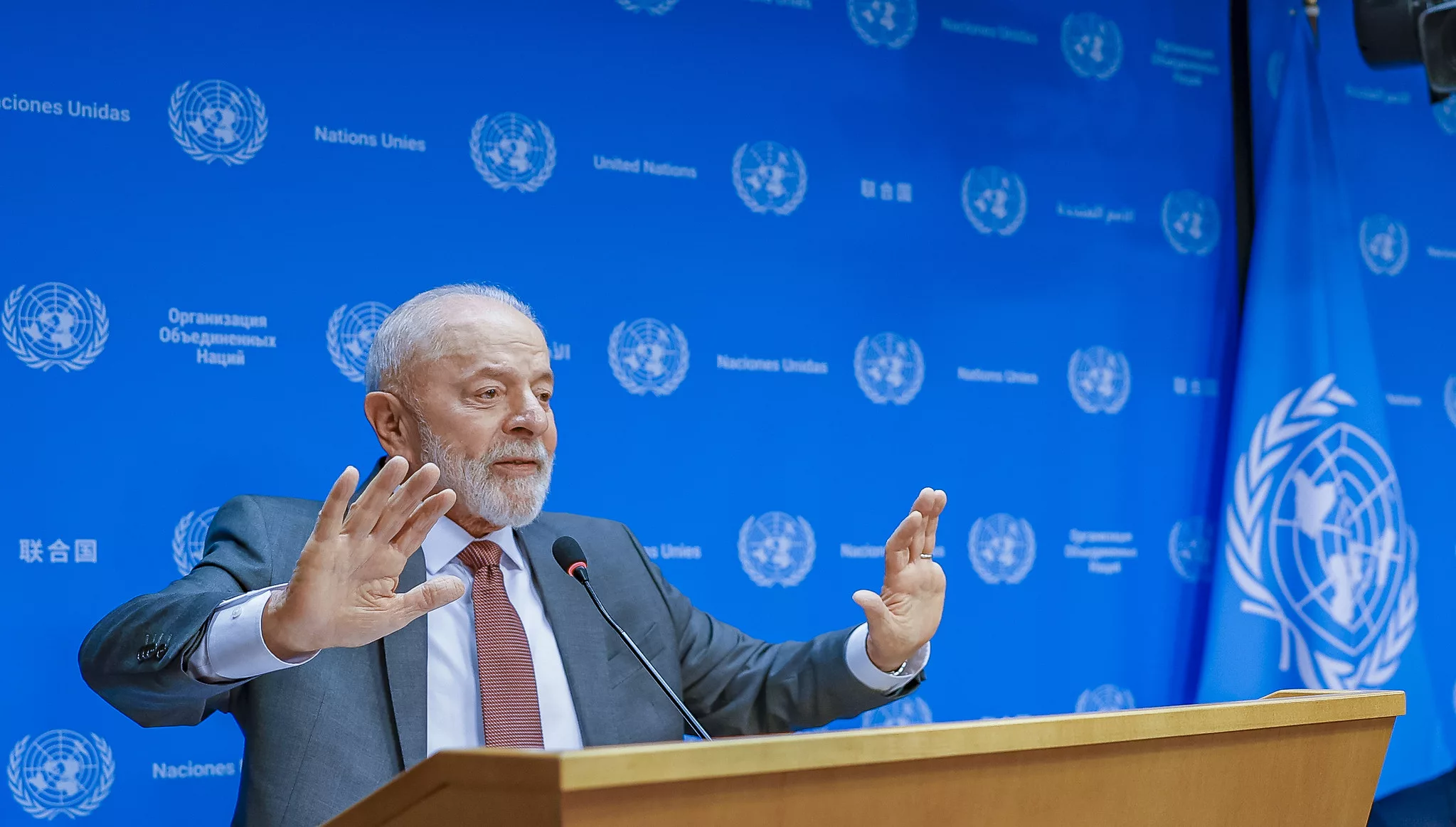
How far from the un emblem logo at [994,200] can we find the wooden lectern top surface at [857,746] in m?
2.55

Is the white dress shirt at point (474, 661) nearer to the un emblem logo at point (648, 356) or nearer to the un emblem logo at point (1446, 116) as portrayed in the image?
the un emblem logo at point (648, 356)

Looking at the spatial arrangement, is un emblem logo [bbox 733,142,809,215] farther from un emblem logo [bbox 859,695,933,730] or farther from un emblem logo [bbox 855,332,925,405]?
un emblem logo [bbox 859,695,933,730]

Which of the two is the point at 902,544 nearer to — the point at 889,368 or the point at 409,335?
the point at 409,335

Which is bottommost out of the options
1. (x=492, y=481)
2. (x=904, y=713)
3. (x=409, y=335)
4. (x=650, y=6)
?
(x=904, y=713)

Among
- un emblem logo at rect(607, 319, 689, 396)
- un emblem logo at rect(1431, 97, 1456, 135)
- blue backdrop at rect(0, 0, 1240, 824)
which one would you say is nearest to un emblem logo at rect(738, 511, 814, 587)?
blue backdrop at rect(0, 0, 1240, 824)

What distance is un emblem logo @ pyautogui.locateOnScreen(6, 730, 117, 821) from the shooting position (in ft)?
8.96

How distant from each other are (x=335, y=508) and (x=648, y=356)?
180 cm

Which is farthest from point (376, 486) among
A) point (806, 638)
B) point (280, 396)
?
point (806, 638)

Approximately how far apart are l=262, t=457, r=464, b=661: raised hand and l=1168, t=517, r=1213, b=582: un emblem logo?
3030 millimetres

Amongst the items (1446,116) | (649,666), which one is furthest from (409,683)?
(1446,116)

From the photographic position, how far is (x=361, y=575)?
1819mm

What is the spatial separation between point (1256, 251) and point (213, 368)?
328 cm

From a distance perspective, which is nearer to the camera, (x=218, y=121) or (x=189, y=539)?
(x=189, y=539)

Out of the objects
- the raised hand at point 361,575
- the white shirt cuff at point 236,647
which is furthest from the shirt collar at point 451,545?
the raised hand at point 361,575
